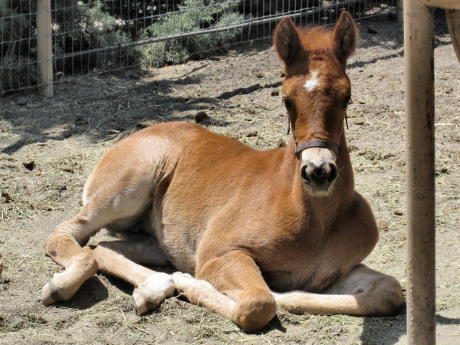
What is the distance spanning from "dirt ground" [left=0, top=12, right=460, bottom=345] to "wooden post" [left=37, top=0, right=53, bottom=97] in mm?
168

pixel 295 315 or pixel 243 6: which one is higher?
pixel 243 6

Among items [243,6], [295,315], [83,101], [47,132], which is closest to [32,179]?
[47,132]

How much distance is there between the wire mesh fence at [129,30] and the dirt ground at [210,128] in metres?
0.33

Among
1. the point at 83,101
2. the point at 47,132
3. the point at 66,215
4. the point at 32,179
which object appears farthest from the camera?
the point at 83,101

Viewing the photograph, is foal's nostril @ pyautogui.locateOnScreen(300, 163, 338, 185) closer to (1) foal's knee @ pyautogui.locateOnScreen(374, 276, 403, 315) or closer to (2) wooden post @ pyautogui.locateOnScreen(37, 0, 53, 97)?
(1) foal's knee @ pyautogui.locateOnScreen(374, 276, 403, 315)

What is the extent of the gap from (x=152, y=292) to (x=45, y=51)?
Answer: 5.60 meters

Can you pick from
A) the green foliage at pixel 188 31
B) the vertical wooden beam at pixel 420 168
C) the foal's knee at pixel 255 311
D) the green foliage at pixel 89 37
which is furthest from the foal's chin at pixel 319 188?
the green foliage at pixel 188 31

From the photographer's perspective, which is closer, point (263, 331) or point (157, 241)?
point (263, 331)

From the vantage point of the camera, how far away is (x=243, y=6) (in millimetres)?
12703

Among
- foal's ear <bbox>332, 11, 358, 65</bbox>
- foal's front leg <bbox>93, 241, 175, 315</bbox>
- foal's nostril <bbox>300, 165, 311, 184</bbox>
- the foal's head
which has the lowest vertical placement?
foal's front leg <bbox>93, 241, 175, 315</bbox>

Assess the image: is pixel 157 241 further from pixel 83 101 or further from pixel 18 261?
pixel 83 101

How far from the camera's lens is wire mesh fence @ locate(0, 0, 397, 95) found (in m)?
10.3

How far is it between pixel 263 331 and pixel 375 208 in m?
2.27

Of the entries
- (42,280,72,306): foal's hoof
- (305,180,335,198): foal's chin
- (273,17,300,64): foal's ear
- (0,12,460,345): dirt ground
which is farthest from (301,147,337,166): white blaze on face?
(42,280,72,306): foal's hoof
